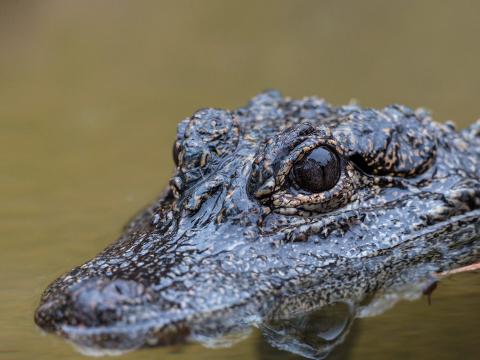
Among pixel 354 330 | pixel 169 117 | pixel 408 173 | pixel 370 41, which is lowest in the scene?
pixel 354 330

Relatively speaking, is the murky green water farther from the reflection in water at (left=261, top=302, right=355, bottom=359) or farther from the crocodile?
the crocodile

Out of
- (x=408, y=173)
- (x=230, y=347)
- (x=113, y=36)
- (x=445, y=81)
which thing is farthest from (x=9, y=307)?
(x=113, y=36)

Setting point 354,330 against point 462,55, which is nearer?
point 354,330

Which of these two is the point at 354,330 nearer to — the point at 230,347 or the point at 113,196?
the point at 230,347

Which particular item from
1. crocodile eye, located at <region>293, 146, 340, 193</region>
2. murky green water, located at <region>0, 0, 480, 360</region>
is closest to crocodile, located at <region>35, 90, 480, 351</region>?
crocodile eye, located at <region>293, 146, 340, 193</region>

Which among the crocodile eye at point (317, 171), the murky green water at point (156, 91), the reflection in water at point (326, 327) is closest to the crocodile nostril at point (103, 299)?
the murky green water at point (156, 91)

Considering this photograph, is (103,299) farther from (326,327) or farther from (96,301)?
(326,327)

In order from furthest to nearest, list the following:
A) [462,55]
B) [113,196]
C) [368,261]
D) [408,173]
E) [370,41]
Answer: [370,41]
[462,55]
[113,196]
[408,173]
[368,261]

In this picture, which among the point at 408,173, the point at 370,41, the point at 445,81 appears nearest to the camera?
the point at 408,173
